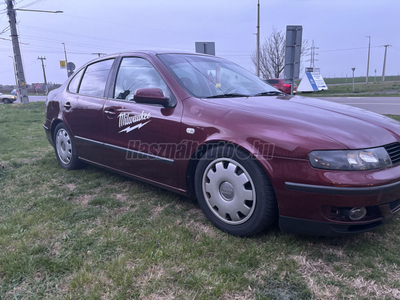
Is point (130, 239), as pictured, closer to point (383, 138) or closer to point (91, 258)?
point (91, 258)

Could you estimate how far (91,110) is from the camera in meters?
3.61

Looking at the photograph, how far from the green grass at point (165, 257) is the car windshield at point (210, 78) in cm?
114

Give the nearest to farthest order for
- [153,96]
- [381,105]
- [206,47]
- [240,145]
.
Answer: [240,145] < [153,96] < [206,47] < [381,105]

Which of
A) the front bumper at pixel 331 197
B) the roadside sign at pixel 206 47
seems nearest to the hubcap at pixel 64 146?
the front bumper at pixel 331 197

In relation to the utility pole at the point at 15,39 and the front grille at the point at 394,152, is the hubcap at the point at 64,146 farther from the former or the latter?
the utility pole at the point at 15,39

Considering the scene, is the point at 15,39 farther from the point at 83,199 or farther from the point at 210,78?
the point at 210,78

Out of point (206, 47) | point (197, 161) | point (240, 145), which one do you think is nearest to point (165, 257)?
point (197, 161)

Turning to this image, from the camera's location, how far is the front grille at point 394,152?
214 cm

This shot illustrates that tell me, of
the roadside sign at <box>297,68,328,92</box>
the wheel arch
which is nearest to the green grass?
the wheel arch

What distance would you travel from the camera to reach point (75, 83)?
4203 millimetres

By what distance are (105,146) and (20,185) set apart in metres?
1.26

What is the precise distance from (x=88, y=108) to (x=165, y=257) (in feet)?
7.17

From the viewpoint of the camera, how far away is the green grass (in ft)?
6.14

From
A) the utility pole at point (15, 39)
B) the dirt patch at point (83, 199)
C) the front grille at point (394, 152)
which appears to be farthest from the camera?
the utility pole at point (15, 39)
